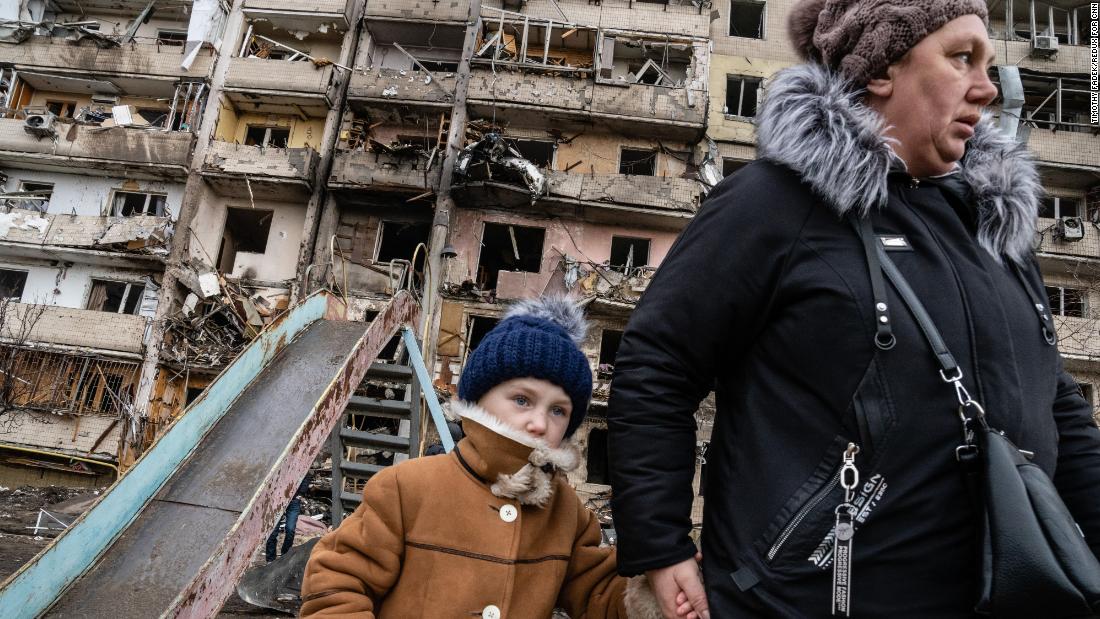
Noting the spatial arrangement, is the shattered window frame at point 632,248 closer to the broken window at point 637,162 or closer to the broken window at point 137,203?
the broken window at point 637,162

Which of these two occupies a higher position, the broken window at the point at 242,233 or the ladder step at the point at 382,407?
the broken window at the point at 242,233

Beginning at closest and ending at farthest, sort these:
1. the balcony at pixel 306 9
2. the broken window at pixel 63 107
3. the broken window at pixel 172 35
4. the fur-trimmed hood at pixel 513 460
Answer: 1. the fur-trimmed hood at pixel 513 460
2. the balcony at pixel 306 9
3. the broken window at pixel 63 107
4. the broken window at pixel 172 35

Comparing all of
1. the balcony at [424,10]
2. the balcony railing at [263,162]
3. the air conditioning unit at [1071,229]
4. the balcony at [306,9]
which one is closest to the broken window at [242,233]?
the balcony railing at [263,162]

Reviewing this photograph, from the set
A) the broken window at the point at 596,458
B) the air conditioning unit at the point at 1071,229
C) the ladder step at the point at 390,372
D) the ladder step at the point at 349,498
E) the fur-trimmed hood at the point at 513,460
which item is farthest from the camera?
the air conditioning unit at the point at 1071,229

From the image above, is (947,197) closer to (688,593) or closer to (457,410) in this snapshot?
(688,593)

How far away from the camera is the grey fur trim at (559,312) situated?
2.38 m

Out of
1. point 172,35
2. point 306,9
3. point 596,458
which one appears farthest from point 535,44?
point 596,458

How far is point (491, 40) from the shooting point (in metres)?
21.7

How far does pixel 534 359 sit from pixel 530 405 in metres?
0.16

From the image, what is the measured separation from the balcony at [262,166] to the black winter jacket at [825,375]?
20.5 meters

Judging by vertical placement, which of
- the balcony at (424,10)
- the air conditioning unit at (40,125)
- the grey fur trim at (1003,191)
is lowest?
the grey fur trim at (1003,191)

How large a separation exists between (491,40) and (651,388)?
73.0 ft

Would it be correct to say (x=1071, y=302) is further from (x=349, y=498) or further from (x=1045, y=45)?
(x=349, y=498)

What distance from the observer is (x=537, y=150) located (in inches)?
862
